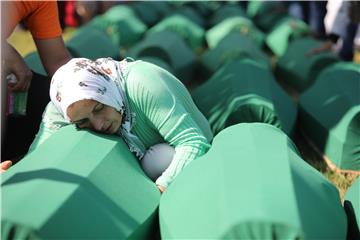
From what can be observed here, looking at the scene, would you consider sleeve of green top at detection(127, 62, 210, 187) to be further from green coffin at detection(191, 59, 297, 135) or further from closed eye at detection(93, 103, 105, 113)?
green coffin at detection(191, 59, 297, 135)

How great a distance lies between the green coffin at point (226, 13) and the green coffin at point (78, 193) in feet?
14.7

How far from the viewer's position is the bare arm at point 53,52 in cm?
264

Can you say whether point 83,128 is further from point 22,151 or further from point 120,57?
point 120,57

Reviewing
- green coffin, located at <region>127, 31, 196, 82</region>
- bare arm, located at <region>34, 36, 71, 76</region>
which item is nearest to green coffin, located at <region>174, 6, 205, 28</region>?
green coffin, located at <region>127, 31, 196, 82</region>

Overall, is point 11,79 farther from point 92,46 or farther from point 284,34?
point 284,34

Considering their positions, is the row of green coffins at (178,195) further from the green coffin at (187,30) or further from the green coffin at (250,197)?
the green coffin at (187,30)

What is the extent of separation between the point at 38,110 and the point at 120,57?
1.98m

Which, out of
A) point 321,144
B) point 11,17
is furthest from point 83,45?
point 321,144

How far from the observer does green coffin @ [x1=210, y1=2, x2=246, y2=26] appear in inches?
243

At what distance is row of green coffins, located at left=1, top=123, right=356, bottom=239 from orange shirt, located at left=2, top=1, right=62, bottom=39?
0.92 metres

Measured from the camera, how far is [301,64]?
4242 mm

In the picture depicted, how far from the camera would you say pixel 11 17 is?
8.18 ft

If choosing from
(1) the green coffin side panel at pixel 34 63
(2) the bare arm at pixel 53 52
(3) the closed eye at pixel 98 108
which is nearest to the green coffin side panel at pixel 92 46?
(1) the green coffin side panel at pixel 34 63

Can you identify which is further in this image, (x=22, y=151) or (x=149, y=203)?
(x=22, y=151)
